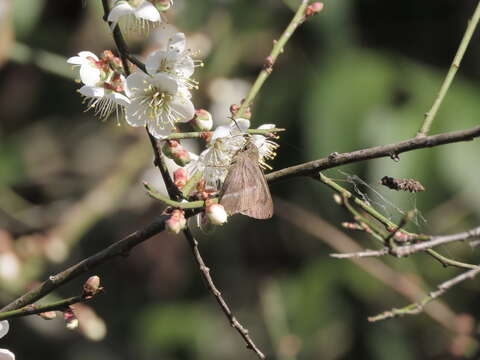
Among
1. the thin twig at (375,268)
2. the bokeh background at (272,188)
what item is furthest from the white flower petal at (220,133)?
the thin twig at (375,268)

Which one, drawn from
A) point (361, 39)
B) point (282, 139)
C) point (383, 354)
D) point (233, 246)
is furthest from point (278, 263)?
point (361, 39)

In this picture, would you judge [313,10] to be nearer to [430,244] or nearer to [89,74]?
[89,74]

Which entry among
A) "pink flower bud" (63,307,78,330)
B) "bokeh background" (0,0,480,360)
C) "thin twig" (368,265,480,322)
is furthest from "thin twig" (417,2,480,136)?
"bokeh background" (0,0,480,360)

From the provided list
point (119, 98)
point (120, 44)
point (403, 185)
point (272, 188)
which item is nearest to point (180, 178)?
point (119, 98)

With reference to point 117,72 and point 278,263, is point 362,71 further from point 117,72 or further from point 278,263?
point 117,72

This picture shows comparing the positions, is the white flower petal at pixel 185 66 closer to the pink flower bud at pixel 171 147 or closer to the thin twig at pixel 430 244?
the pink flower bud at pixel 171 147

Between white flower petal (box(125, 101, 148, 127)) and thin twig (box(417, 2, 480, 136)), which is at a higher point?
white flower petal (box(125, 101, 148, 127))

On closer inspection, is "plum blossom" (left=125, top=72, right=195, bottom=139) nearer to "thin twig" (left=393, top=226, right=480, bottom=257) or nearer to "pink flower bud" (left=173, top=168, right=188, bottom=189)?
"pink flower bud" (left=173, top=168, right=188, bottom=189)
